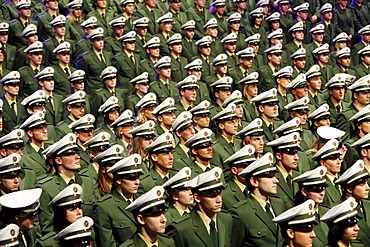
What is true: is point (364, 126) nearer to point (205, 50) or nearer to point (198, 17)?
point (205, 50)

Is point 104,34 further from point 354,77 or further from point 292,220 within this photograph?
point 292,220

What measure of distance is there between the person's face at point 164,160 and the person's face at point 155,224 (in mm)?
2118

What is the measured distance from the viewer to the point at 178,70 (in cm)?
1449

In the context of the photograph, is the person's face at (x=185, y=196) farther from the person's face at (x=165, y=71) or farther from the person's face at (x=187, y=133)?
the person's face at (x=165, y=71)

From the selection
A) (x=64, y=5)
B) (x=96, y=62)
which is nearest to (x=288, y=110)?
(x=96, y=62)

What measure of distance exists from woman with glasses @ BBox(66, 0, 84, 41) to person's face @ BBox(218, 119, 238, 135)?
192 inches

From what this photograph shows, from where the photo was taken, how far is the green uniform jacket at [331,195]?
30.7 ft

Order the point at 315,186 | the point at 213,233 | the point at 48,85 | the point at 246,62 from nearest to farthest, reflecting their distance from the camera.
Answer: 1. the point at 213,233
2. the point at 315,186
3. the point at 48,85
4. the point at 246,62

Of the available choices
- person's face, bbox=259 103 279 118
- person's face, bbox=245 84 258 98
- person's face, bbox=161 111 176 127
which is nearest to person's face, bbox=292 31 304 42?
person's face, bbox=245 84 258 98

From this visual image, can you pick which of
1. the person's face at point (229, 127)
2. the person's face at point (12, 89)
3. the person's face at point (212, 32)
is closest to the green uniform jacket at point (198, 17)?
the person's face at point (212, 32)

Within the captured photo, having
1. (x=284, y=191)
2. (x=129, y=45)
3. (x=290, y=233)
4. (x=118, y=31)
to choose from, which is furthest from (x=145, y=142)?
(x=118, y=31)

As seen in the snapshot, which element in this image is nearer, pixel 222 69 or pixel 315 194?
pixel 315 194

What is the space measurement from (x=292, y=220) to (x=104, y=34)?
9099 millimetres

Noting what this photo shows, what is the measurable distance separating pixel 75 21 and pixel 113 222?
7.77 meters
